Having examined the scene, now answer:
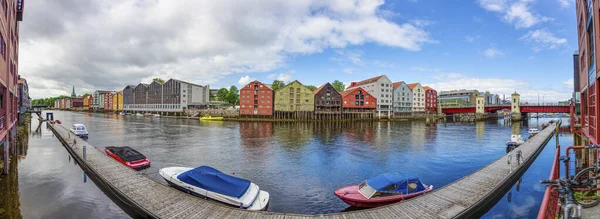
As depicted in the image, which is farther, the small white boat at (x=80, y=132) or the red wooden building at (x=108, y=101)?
the red wooden building at (x=108, y=101)

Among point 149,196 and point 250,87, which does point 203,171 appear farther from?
point 250,87

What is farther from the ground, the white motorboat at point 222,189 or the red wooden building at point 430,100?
the red wooden building at point 430,100

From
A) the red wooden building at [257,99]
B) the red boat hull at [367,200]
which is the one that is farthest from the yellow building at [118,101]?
the red boat hull at [367,200]

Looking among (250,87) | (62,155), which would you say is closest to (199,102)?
(250,87)

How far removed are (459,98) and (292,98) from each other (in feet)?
391

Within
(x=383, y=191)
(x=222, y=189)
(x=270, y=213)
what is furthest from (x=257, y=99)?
(x=270, y=213)

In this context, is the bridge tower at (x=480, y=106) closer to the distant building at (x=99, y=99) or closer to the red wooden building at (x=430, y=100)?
the red wooden building at (x=430, y=100)

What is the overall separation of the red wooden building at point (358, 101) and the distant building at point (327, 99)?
8.41ft

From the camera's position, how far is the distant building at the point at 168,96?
11169 centimetres

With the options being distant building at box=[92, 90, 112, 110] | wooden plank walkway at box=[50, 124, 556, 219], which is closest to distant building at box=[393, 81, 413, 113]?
wooden plank walkway at box=[50, 124, 556, 219]

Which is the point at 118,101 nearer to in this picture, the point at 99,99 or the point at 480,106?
the point at 99,99

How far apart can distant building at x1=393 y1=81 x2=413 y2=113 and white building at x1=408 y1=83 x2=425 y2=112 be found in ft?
7.71

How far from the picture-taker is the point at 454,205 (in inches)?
485

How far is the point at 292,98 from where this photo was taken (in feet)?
299
